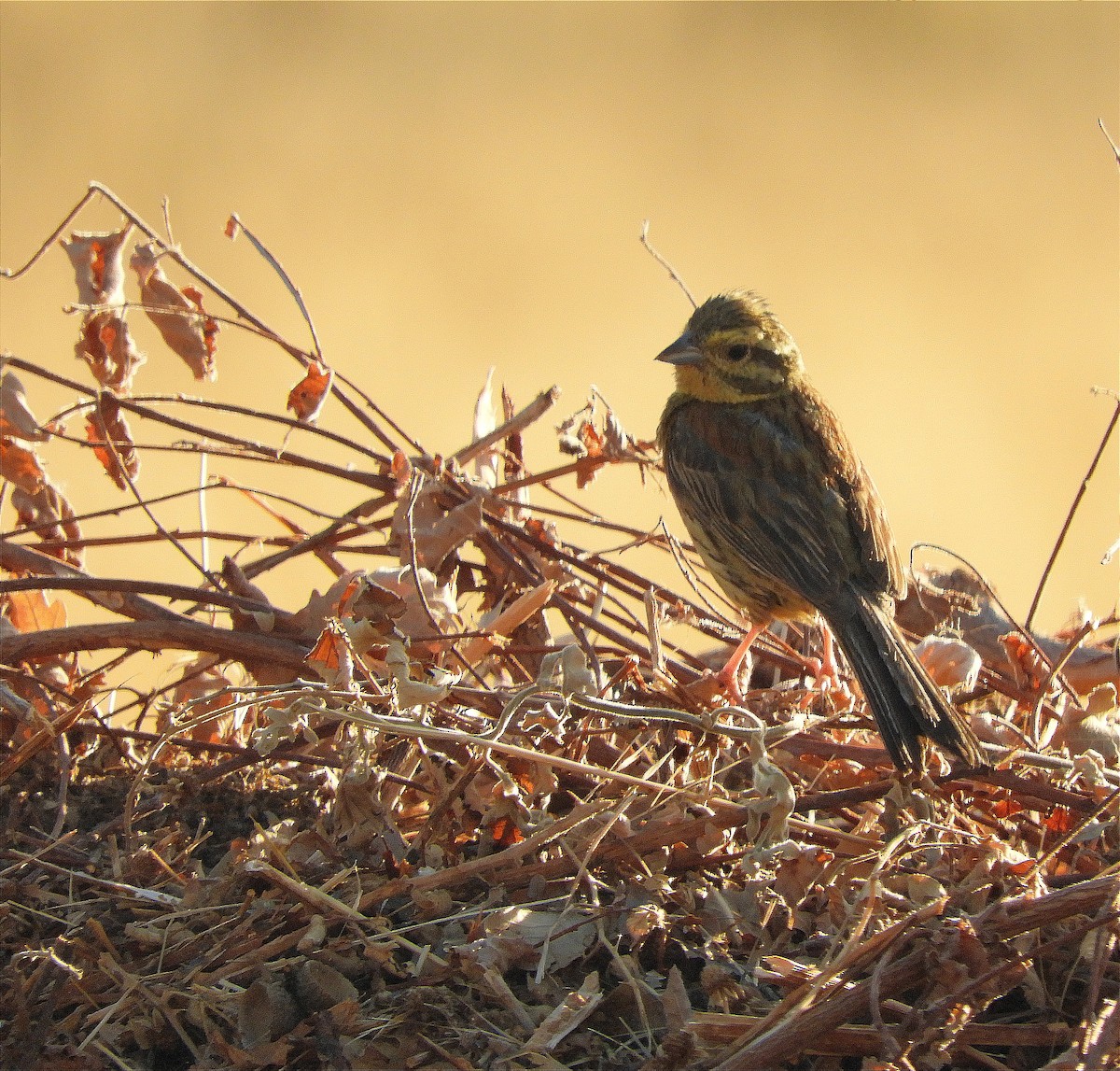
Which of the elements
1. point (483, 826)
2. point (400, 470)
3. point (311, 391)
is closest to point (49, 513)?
point (311, 391)

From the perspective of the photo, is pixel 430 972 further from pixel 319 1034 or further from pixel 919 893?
pixel 919 893

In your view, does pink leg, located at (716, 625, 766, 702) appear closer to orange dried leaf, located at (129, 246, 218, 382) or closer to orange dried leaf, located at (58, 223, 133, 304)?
orange dried leaf, located at (129, 246, 218, 382)

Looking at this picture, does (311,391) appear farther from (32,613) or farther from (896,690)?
(896,690)

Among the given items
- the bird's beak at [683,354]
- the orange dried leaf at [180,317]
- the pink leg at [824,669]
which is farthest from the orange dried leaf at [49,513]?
the pink leg at [824,669]

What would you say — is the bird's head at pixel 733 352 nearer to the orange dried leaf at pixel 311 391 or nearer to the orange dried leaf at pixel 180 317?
the orange dried leaf at pixel 311 391

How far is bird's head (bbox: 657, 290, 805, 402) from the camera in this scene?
152 inches

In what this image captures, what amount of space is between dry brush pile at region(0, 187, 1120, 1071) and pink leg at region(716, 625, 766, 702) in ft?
0.19

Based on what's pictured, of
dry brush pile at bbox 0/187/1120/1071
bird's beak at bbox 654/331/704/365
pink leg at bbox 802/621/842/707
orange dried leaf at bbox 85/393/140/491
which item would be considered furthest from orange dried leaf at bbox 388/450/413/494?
bird's beak at bbox 654/331/704/365

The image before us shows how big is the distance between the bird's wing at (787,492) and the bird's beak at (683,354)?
161mm

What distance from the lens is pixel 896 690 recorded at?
2.56 metres

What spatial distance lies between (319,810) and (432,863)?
1.49 ft

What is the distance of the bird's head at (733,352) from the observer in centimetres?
387

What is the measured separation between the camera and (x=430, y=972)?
1.93 metres

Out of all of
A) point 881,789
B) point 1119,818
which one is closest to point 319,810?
point 881,789
